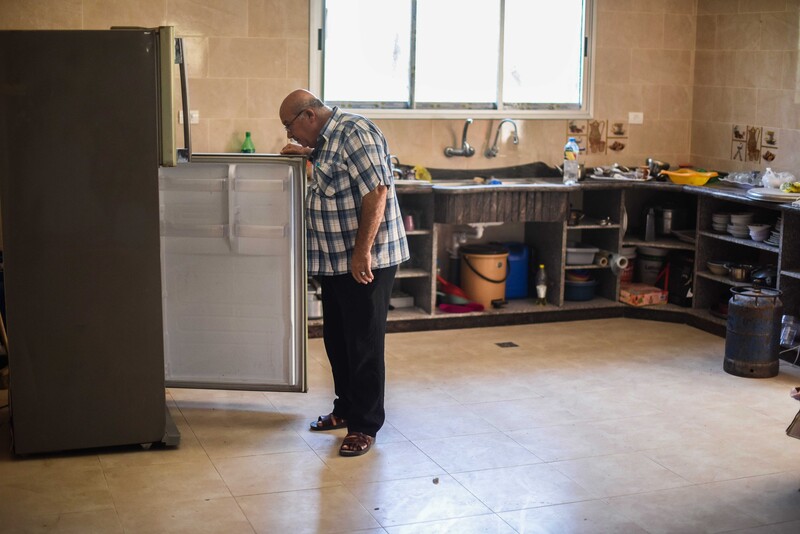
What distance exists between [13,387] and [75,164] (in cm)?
102

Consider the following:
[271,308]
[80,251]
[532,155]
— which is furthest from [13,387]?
[532,155]

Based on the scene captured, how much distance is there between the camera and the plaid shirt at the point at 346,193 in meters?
4.45

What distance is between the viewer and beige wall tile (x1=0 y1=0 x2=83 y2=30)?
21.1 ft

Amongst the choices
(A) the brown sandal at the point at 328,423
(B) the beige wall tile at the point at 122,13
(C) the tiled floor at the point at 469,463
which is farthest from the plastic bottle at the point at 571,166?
(A) the brown sandal at the point at 328,423

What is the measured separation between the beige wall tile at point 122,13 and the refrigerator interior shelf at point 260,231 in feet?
7.37

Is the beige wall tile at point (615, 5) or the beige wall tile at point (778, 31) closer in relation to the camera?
the beige wall tile at point (778, 31)

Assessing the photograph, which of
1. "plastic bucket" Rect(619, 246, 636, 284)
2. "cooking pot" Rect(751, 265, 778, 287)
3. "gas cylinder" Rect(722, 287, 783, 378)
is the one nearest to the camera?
"gas cylinder" Rect(722, 287, 783, 378)

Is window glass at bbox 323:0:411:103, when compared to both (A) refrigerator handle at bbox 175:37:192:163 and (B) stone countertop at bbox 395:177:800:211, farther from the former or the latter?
(A) refrigerator handle at bbox 175:37:192:163

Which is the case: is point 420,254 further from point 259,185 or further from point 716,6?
point 716,6

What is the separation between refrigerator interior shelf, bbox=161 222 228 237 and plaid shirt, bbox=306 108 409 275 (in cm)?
71

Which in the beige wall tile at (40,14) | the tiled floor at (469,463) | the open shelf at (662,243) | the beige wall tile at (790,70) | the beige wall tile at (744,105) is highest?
the beige wall tile at (40,14)

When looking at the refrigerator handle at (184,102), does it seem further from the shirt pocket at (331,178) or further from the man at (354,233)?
the shirt pocket at (331,178)

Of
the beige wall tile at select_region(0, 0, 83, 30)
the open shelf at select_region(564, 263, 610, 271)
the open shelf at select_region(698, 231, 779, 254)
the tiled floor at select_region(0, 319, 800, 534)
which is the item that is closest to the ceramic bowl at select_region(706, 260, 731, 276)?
the open shelf at select_region(698, 231, 779, 254)

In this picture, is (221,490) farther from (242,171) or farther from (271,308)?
(242,171)
